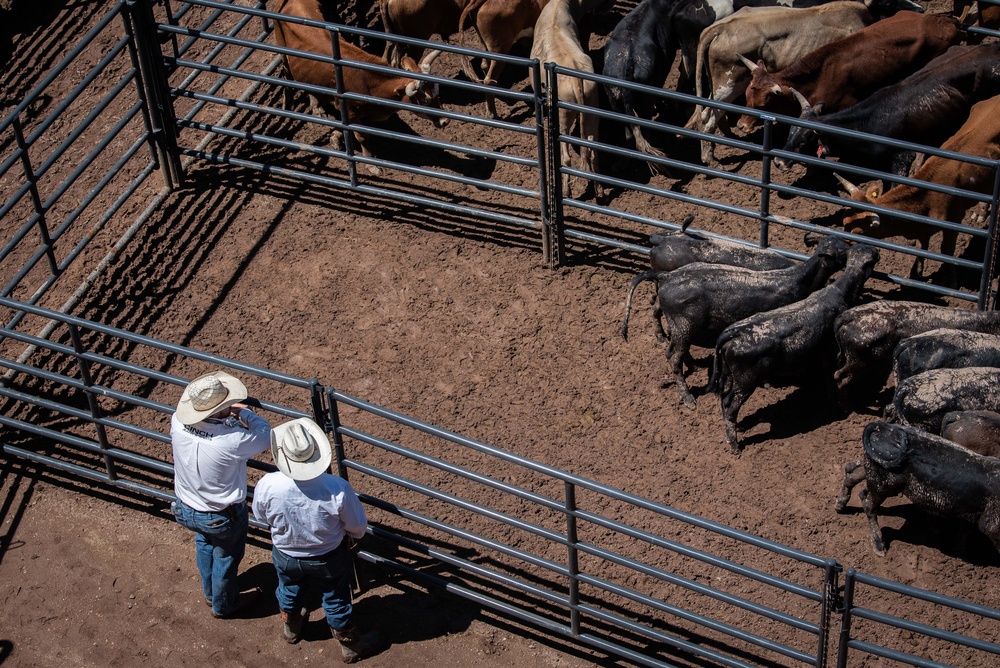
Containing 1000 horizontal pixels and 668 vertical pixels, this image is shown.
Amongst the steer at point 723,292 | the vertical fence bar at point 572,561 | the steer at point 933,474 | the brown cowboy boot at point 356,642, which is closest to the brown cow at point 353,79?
the steer at point 723,292

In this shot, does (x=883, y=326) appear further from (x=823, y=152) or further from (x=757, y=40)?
(x=757, y=40)

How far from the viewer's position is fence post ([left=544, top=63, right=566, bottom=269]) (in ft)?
31.8

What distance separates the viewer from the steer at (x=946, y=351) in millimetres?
8477

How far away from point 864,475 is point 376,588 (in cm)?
327

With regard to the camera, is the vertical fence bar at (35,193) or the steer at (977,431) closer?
the steer at (977,431)

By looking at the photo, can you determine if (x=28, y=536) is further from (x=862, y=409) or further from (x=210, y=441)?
(x=862, y=409)

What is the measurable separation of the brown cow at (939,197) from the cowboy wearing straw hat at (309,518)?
4899 millimetres

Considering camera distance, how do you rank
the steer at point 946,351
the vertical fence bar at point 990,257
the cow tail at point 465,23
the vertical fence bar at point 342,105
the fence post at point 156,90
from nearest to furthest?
the steer at point 946,351 < the vertical fence bar at point 990,257 < the vertical fence bar at point 342,105 < the fence post at point 156,90 < the cow tail at point 465,23

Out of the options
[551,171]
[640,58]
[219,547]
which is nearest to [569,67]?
[640,58]

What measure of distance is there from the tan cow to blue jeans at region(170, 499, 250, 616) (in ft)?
15.5

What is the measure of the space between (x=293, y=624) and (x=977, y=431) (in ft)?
14.8

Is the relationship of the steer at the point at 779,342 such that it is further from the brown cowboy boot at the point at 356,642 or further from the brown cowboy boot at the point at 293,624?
the brown cowboy boot at the point at 293,624

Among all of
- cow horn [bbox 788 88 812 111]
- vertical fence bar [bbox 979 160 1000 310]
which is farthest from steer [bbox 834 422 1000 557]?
cow horn [bbox 788 88 812 111]

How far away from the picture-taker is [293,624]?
25.6 feet
